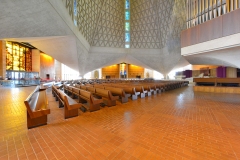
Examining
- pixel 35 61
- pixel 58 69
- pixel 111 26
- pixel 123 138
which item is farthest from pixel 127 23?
pixel 123 138

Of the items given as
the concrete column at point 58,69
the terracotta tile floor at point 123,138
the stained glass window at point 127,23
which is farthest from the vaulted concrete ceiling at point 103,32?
the concrete column at point 58,69

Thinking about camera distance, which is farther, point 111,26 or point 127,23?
point 127,23

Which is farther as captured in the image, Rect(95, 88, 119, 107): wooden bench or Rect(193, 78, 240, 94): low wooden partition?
Rect(193, 78, 240, 94): low wooden partition

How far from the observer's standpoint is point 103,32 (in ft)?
49.9

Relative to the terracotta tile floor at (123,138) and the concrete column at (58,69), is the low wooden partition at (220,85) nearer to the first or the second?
the terracotta tile floor at (123,138)

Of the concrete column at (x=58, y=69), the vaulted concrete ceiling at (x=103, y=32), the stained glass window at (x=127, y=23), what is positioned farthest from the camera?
the concrete column at (x=58, y=69)

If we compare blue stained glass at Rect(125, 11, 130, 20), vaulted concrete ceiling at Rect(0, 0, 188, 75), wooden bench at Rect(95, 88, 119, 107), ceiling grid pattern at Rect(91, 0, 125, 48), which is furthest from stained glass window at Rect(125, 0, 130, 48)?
wooden bench at Rect(95, 88, 119, 107)

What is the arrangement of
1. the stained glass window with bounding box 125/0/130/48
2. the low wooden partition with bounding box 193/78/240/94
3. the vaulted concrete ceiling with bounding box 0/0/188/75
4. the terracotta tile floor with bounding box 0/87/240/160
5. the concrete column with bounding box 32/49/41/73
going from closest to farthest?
1. the terracotta tile floor with bounding box 0/87/240/160
2. the vaulted concrete ceiling with bounding box 0/0/188/75
3. the low wooden partition with bounding box 193/78/240/94
4. the concrete column with bounding box 32/49/41/73
5. the stained glass window with bounding box 125/0/130/48

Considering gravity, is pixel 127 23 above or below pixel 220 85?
above

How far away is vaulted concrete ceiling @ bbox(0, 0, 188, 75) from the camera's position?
5.82 m

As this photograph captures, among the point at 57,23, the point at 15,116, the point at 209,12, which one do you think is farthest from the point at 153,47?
the point at 15,116

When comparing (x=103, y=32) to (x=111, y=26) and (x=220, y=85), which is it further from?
(x=220, y=85)

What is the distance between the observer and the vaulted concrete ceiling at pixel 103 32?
229 inches

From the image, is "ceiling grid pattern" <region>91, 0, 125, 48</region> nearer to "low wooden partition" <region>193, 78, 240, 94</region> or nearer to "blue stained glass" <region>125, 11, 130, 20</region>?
"blue stained glass" <region>125, 11, 130, 20</region>
